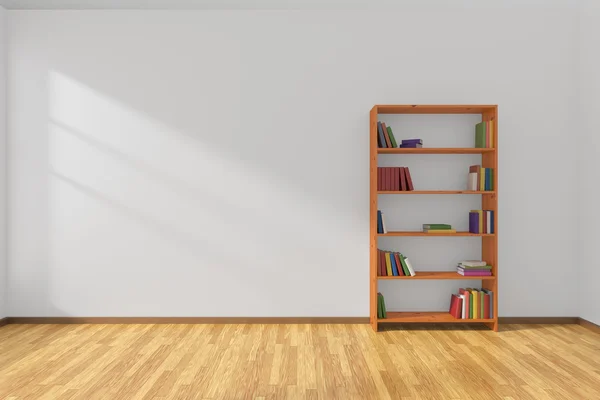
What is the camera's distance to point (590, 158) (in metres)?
4.75

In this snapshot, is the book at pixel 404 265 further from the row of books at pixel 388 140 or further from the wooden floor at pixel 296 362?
the row of books at pixel 388 140

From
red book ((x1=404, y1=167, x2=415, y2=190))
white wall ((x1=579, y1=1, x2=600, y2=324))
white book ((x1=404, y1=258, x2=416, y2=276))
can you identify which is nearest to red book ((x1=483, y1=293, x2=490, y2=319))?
white book ((x1=404, y1=258, x2=416, y2=276))

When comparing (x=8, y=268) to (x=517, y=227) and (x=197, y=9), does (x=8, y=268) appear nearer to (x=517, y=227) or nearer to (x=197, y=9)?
(x=197, y=9)

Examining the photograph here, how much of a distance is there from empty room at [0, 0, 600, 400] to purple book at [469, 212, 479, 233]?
159 millimetres

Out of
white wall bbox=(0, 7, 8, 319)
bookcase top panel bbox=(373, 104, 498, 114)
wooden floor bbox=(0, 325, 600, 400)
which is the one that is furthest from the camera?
white wall bbox=(0, 7, 8, 319)

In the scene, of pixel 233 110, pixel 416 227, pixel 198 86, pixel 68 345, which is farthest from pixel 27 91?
pixel 416 227

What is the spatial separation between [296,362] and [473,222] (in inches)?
89.4

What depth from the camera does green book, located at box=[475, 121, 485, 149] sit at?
4.61m

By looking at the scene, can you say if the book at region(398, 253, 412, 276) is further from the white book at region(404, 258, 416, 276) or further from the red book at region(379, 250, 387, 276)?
the red book at region(379, 250, 387, 276)

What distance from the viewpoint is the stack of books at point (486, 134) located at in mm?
4512

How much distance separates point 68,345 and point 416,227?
3508mm

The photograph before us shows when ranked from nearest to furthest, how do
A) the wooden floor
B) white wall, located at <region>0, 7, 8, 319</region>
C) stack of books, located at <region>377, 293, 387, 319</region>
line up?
1. the wooden floor
2. stack of books, located at <region>377, 293, 387, 319</region>
3. white wall, located at <region>0, 7, 8, 319</region>

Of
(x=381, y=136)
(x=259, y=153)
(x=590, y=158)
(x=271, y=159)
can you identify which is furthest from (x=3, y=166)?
(x=590, y=158)

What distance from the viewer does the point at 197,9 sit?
490 centimetres
